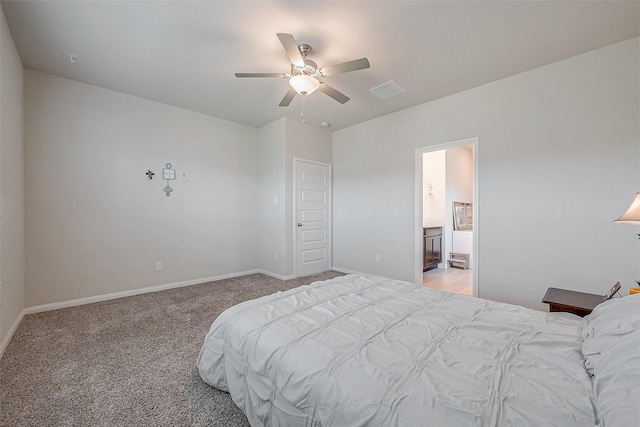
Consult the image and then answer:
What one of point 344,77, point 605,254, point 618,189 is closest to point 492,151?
point 618,189

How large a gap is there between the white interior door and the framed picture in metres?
2.94

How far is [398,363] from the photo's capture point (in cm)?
109

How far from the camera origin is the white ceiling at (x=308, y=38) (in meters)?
2.10

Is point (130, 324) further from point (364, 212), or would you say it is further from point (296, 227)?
point (364, 212)

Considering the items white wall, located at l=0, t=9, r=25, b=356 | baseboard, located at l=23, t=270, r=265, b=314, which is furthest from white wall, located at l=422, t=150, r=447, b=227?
white wall, located at l=0, t=9, r=25, b=356

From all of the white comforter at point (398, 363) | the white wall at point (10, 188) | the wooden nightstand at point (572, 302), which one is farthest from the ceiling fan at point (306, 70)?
the wooden nightstand at point (572, 302)

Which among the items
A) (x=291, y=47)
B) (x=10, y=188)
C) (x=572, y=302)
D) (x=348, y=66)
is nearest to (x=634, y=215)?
(x=572, y=302)

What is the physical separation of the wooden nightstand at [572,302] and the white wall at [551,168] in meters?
0.90

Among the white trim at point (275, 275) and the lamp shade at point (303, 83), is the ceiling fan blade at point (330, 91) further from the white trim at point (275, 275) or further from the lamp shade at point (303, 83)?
the white trim at point (275, 275)

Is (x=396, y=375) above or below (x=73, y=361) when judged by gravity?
above

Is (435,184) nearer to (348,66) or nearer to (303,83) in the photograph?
(348,66)

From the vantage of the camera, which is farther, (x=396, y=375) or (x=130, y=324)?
(x=130, y=324)

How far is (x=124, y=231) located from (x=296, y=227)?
2.54 metres

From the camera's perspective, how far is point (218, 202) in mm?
4535
